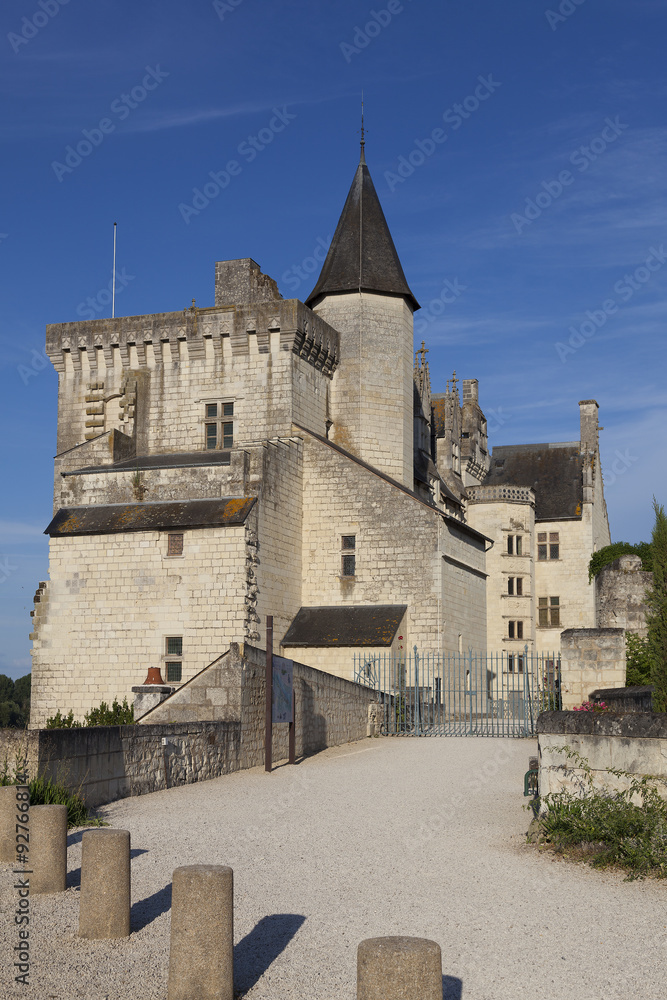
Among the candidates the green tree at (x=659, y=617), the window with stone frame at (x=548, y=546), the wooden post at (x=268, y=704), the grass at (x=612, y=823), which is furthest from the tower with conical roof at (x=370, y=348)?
the grass at (x=612, y=823)

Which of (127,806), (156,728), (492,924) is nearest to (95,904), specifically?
(492,924)

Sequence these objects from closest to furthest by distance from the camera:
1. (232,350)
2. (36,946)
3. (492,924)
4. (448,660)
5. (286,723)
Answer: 1. (36,946)
2. (492,924)
3. (286,723)
4. (448,660)
5. (232,350)

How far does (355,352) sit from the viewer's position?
31453mm

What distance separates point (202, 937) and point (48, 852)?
2427mm

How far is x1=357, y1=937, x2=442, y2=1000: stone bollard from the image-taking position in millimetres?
4160

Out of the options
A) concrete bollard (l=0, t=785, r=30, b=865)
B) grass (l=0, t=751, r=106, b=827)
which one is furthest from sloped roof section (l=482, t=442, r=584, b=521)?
concrete bollard (l=0, t=785, r=30, b=865)

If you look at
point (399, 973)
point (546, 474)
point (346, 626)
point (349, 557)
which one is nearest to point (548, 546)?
point (546, 474)

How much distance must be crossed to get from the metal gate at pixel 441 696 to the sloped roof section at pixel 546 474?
13.2m

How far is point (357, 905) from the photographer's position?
21.8 ft

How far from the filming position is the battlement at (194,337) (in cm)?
2903

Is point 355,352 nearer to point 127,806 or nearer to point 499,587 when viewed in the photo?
point 499,587

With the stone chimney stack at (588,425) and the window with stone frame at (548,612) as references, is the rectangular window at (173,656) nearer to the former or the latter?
the window with stone frame at (548,612)

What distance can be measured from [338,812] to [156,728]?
2584mm

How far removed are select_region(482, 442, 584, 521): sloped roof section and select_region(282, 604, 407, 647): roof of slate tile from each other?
16248mm
